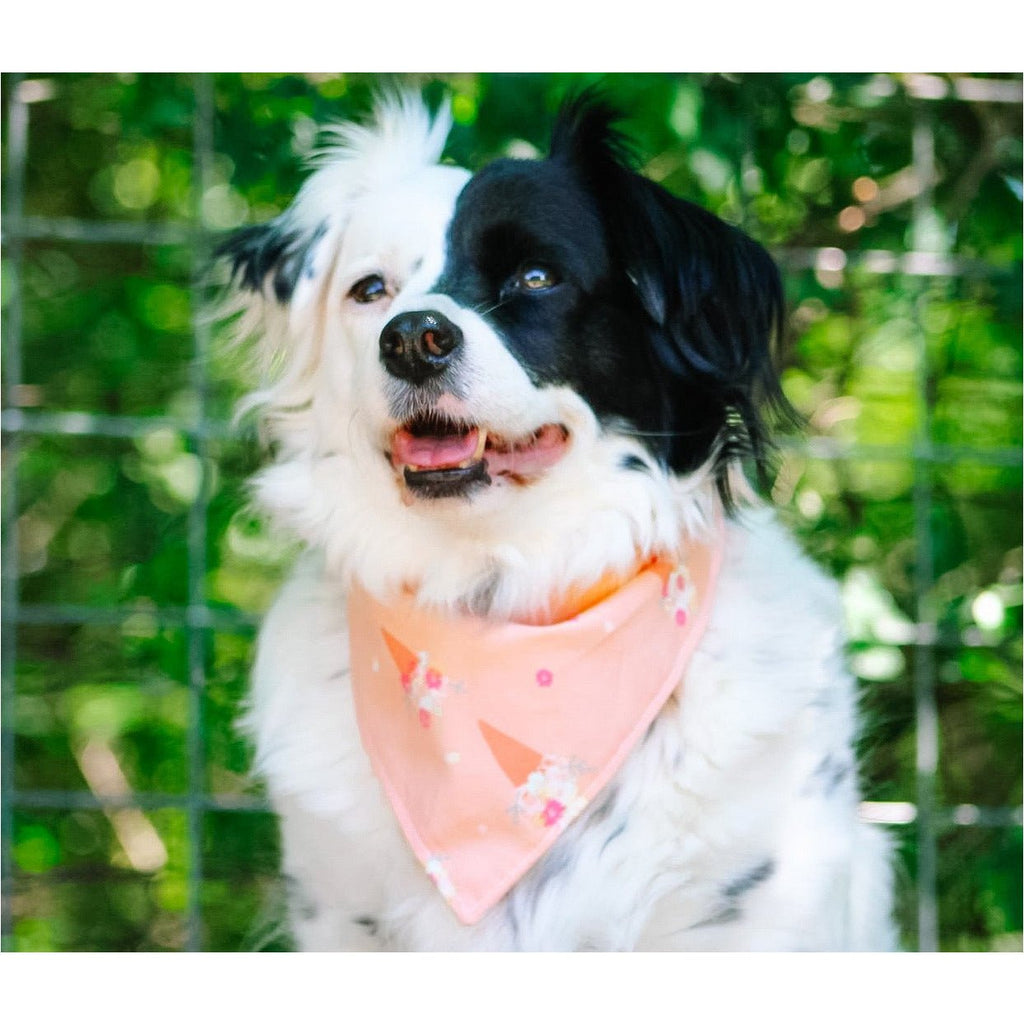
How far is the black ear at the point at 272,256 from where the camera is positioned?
1.98m

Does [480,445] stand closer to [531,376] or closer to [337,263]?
[531,376]

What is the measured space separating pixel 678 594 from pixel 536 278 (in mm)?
487

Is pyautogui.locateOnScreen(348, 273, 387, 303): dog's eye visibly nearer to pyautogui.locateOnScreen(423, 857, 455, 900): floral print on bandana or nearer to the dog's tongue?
the dog's tongue

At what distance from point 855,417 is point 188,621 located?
146cm

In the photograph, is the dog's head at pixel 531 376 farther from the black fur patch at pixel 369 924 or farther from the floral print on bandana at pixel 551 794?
the black fur patch at pixel 369 924

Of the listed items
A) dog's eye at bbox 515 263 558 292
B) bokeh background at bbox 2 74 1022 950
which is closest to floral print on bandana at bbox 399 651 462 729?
dog's eye at bbox 515 263 558 292

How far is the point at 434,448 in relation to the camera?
5.55 feet

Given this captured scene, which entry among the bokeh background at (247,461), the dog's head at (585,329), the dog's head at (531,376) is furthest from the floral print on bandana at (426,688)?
the bokeh background at (247,461)

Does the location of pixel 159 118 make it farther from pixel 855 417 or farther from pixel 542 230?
pixel 855 417

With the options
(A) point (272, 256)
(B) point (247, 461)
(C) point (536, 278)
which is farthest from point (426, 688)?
(B) point (247, 461)

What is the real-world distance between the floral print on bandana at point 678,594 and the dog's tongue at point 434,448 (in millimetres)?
367

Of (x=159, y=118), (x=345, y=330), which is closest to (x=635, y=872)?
(x=345, y=330)

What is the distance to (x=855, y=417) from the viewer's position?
2738mm

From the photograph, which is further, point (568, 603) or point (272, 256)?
point (272, 256)
